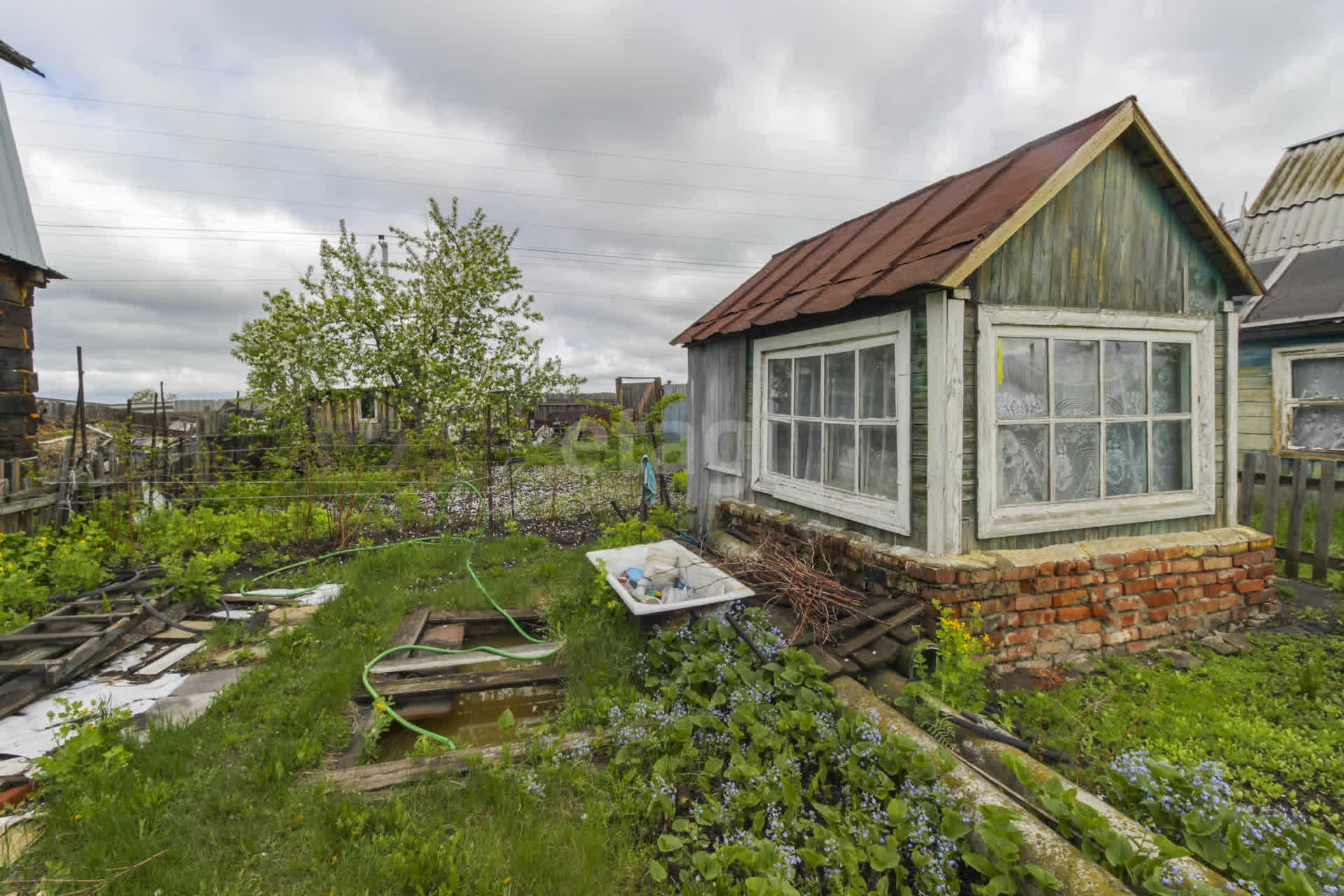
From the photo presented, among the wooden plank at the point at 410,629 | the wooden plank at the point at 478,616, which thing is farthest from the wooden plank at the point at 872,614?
the wooden plank at the point at 410,629

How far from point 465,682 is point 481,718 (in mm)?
258

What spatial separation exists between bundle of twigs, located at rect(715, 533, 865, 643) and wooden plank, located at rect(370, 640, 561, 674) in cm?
168

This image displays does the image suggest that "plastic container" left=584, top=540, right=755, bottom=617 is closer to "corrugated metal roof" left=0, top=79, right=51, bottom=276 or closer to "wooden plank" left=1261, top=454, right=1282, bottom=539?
"wooden plank" left=1261, top=454, right=1282, bottom=539

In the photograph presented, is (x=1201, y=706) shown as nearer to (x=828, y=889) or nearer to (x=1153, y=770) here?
(x=1153, y=770)

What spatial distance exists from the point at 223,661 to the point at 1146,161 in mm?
7853

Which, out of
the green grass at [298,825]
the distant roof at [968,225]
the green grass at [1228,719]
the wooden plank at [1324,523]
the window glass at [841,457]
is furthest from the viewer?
the wooden plank at [1324,523]

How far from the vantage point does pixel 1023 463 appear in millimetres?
4176

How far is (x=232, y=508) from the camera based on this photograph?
27.4ft

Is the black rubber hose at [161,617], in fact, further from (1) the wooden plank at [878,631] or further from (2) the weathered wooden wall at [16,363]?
(1) the wooden plank at [878,631]

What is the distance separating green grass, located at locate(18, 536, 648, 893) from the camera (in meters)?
2.26

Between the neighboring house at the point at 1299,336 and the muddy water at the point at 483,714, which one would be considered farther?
the neighboring house at the point at 1299,336

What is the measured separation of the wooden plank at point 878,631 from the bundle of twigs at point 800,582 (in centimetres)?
15

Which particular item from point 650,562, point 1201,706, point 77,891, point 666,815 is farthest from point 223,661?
point 1201,706

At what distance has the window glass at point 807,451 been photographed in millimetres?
5215
